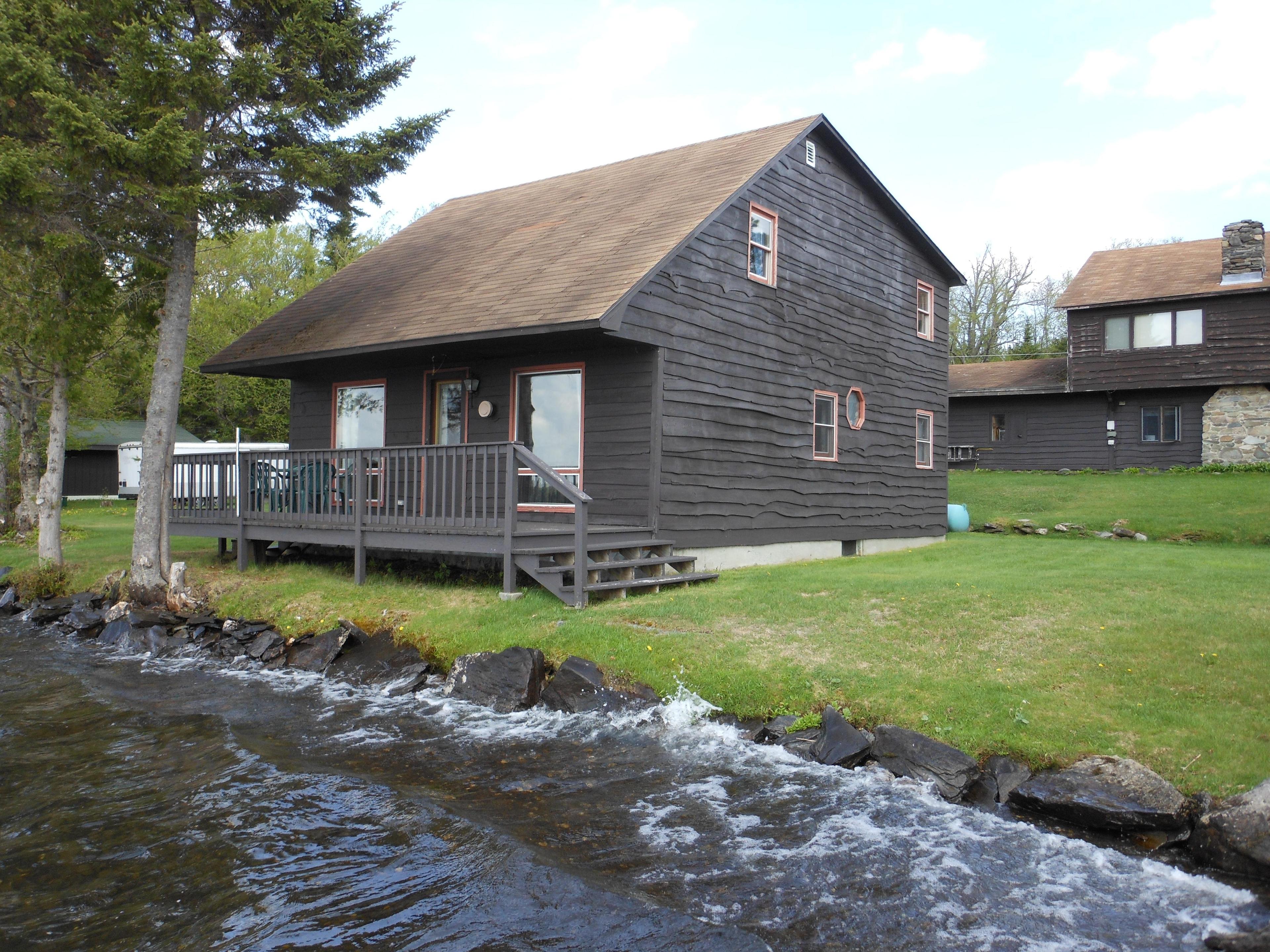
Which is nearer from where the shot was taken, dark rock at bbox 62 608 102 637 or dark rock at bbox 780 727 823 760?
dark rock at bbox 780 727 823 760

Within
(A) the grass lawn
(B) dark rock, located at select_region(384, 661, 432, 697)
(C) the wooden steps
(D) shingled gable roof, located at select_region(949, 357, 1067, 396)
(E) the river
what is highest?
(D) shingled gable roof, located at select_region(949, 357, 1067, 396)

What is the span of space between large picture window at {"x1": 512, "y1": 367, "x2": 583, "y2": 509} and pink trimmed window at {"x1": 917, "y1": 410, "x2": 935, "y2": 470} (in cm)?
817

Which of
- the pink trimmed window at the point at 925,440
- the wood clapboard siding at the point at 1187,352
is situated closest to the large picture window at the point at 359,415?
the pink trimmed window at the point at 925,440

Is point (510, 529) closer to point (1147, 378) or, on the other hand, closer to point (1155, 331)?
point (1147, 378)

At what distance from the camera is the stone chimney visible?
2339cm

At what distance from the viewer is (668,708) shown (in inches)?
281

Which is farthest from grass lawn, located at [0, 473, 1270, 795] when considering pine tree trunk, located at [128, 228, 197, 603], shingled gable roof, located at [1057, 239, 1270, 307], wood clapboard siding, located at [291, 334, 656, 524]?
shingled gable roof, located at [1057, 239, 1270, 307]

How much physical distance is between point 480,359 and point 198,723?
6.62 m

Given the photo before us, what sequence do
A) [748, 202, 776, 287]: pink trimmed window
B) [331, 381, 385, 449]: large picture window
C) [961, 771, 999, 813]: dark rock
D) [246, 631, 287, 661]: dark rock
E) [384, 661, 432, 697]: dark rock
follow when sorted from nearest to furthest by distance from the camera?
1. [961, 771, 999, 813]: dark rock
2. [384, 661, 432, 697]: dark rock
3. [246, 631, 287, 661]: dark rock
4. [748, 202, 776, 287]: pink trimmed window
5. [331, 381, 385, 449]: large picture window

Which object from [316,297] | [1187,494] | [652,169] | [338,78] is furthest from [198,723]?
[1187,494]

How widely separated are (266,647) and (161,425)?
4.15 m

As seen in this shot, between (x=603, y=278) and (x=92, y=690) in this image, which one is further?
(x=603, y=278)

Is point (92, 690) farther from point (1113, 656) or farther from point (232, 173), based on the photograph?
point (1113, 656)

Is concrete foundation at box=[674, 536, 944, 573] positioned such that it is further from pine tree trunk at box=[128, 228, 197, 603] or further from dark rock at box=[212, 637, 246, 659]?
pine tree trunk at box=[128, 228, 197, 603]
